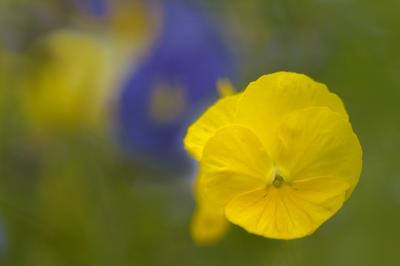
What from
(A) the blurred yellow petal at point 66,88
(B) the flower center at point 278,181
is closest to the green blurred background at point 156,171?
(A) the blurred yellow petal at point 66,88

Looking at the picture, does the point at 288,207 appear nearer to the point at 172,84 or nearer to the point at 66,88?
the point at 66,88

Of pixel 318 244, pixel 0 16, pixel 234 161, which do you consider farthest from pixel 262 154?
pixel 0 16

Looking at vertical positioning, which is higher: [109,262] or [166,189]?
[166,189]

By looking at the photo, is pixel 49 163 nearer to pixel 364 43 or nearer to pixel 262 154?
pixel 364 43

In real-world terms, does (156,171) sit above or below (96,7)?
below

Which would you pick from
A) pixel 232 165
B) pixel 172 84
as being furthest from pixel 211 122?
pixel 172 84

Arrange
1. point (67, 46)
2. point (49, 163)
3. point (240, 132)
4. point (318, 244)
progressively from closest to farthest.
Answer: point (240, 132)
point (318, 244)
point (49, 163)
point (67, 46)
